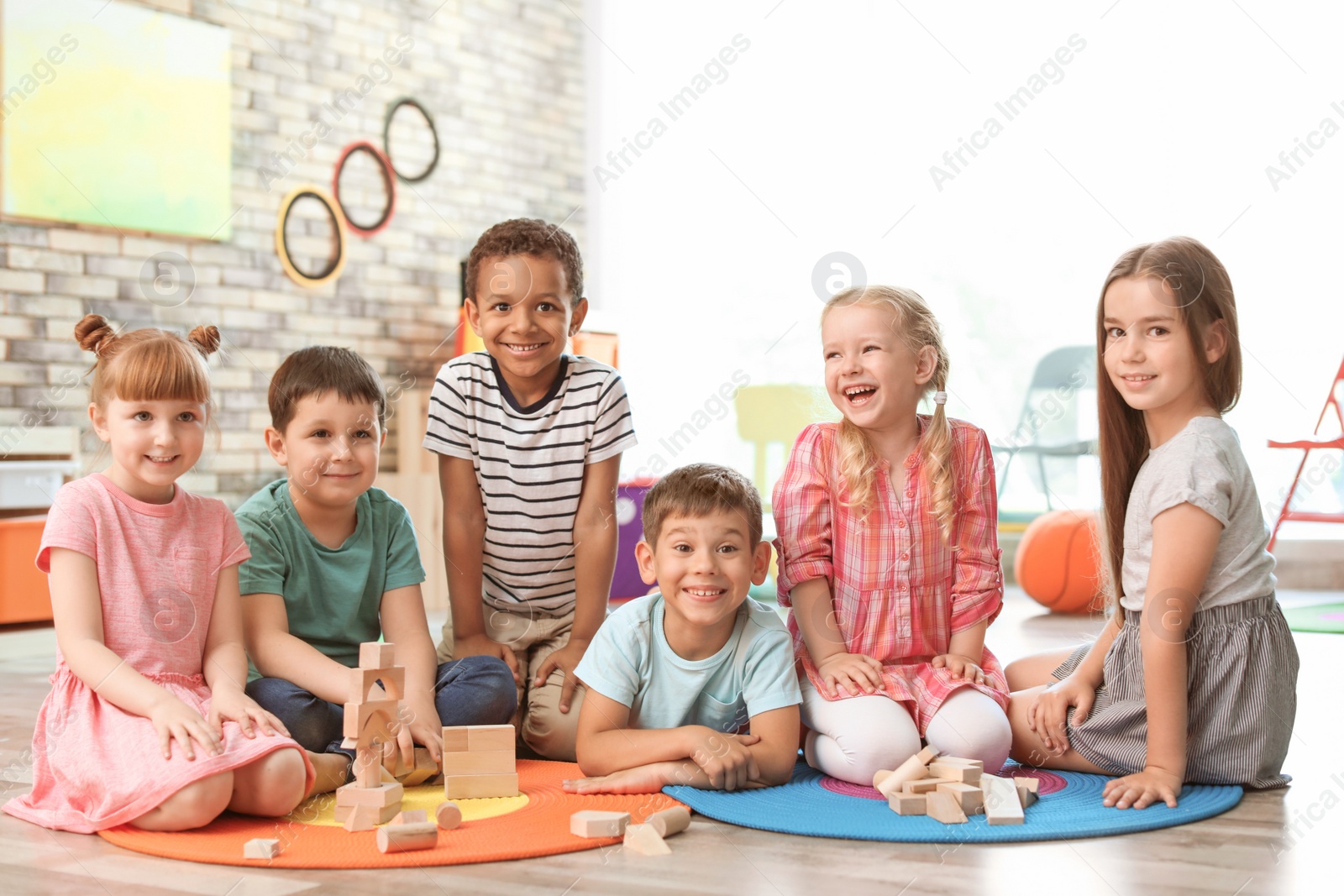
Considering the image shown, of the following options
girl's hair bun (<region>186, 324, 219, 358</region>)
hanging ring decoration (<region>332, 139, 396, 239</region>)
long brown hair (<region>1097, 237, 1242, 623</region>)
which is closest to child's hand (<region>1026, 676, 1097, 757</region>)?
long brown hair (<region>1097, 237, 1242, 623</region>)

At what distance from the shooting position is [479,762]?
5.62ft

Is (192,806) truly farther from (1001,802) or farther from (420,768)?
(1001,802)

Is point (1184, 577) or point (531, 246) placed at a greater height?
point (531, 246)

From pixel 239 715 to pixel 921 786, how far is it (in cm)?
85

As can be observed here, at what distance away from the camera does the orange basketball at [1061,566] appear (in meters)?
3.99

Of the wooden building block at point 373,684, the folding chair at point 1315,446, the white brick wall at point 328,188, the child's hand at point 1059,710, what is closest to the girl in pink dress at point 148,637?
the wooden building block at point 373,684

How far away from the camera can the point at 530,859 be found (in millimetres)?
1432

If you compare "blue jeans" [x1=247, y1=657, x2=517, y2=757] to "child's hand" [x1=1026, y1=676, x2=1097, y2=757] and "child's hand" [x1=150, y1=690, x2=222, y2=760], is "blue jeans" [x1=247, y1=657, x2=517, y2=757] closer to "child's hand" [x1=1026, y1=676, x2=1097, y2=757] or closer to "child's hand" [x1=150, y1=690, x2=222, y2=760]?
"child's hand" [x1=150, y1=690, x2=222, y2=760]

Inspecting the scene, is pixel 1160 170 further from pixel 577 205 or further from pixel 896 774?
pixel 896 774

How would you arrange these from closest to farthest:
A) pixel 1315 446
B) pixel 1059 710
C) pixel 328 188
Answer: pixel 1059 710 < pixel 1315 446 < pixel 328 188

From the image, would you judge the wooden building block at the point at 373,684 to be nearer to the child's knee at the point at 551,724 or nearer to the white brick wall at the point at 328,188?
the child's knee at the point at 551,724

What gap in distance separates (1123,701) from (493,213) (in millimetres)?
4213

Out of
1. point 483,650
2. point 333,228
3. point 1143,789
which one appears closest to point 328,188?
point 333,228

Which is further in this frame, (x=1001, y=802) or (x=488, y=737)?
(x=488, y=737)
